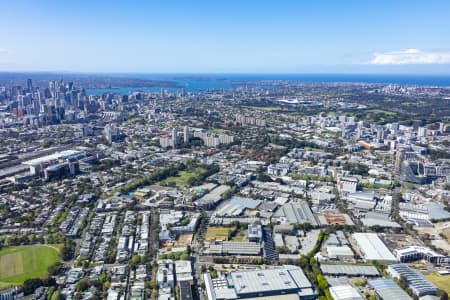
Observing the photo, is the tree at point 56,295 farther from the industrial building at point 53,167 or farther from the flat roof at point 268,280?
the industrial building at point 53,167

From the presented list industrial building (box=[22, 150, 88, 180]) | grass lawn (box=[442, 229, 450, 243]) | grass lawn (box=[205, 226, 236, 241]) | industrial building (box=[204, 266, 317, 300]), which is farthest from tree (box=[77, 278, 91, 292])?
grass lawn (box=[442, 229, 450, 243])

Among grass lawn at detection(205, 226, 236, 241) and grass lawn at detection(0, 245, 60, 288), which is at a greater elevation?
grass lawn at detection(205, 226, 236, 241)

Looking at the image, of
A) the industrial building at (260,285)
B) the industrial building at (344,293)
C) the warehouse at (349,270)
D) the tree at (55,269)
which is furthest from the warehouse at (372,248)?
the tree at (55,269)

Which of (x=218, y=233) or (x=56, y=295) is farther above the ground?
(x=218, y=233)

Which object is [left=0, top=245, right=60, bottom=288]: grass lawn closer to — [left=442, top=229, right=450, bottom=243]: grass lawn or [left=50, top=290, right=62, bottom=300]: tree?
[left=50, top=290, right=62, bottom=300]: tree

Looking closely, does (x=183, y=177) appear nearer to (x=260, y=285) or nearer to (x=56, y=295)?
→ (x=56, y=295)

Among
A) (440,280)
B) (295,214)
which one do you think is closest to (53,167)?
(295,214)

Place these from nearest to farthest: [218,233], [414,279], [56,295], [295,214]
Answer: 1. [56,295]
2. [414,279]
3. [218,233]
4. [295,214]
